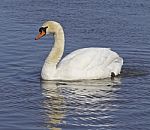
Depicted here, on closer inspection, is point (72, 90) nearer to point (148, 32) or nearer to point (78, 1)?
point (148, 32)

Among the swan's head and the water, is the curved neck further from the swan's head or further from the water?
the water

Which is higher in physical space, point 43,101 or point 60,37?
point 60,37

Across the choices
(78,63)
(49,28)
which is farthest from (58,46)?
(78,63)

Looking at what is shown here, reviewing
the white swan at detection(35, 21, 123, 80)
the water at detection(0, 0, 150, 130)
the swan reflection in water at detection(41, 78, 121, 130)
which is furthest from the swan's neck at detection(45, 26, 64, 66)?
the swan reflection in water at detection(41, 78, 121, 130)

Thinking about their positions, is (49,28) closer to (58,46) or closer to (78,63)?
(58,46)

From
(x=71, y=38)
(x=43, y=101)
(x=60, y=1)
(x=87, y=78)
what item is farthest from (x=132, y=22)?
(x=43, y=101)

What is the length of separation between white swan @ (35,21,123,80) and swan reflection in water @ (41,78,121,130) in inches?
7.8

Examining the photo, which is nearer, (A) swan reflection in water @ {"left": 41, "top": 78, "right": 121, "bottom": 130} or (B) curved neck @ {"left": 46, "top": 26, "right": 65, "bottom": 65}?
(A) swan reflection in water @ {"left": 41, "top": 78, "right": 121, "bottom": 130}

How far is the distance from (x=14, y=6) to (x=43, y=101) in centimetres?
999

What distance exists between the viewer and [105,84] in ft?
43.4

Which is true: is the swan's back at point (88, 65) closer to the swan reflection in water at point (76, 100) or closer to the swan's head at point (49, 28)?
the swan reflection in water at point (76, 100)

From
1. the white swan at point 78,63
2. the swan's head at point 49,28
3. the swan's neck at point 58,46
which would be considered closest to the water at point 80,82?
the white swan at point 78,63

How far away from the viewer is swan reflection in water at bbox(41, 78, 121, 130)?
34.1 feet

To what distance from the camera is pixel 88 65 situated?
13625 mm
